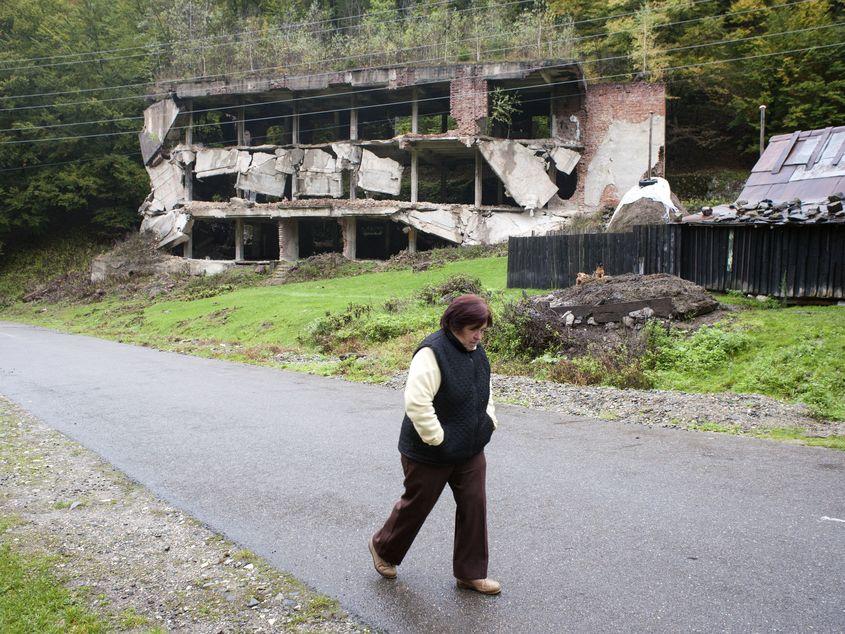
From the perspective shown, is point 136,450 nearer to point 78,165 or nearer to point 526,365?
point 526,365

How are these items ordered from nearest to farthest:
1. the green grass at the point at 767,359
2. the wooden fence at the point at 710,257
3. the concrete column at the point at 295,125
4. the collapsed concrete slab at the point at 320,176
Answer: the green grass at the point at 767,359
the wooden fence at the point at 710,257
the collapsed concrete slab at the point at 320,176
the concrete column at the point at 295,125

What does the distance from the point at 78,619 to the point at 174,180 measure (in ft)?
139

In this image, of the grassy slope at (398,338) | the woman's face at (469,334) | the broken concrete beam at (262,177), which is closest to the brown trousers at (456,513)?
the woman's face at (469,334)

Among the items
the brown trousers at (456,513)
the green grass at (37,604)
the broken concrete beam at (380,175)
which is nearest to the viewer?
the green grass at (37,604)

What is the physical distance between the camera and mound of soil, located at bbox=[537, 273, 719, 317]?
14414 millimetres

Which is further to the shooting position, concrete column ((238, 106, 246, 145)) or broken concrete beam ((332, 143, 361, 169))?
concrete column ((238, 106, 246, 145))

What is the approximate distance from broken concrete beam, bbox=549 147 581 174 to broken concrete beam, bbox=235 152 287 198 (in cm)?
1610

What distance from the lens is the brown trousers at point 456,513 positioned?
4.55 metres

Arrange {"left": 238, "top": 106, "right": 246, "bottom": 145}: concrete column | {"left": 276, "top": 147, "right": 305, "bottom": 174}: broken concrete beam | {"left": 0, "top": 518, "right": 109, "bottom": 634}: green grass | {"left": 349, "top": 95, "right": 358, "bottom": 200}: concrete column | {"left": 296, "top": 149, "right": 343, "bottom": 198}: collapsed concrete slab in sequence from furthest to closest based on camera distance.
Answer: {"left": 238, "top": 106, "right": 246, "bottom": 145}: concrete column → {"left": 276, "top": 147, "right": 305, "bottom": 174}: broken concrete beam → {"left": 296, "top": 149, "right": 343, "bottom": 198}: collapsed concrete slab → {"left": 349, "top": 95, "right": 358, "bottom": 200}: concrete column → {"left": 0, "top": 518, "right": 109, "bottom": 634}: green grass

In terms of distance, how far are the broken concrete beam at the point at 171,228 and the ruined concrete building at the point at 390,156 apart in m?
0.10

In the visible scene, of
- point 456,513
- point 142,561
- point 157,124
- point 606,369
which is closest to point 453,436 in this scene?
point 456,513

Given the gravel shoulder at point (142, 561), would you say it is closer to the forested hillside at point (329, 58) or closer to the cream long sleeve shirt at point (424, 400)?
the cream long sleeve shirt at point (424, 400)

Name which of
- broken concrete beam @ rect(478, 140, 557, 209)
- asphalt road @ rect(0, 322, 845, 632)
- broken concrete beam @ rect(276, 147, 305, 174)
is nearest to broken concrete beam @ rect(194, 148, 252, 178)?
broken concrete beam @ rect(276, 147, 305, 174)

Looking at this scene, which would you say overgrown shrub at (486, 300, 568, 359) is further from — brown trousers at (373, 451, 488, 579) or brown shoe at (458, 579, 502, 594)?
brown shoe at (458, 579, 502, 594)
